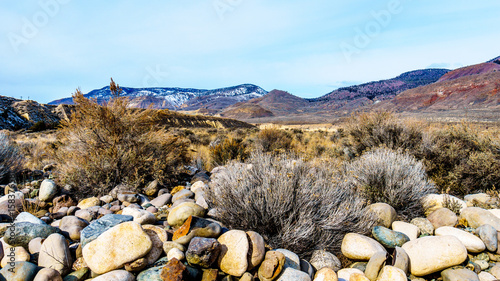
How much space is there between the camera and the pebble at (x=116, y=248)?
2420mm

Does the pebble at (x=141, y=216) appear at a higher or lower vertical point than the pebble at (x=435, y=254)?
higher

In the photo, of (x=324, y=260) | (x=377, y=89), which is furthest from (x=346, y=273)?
(x=377, y=89)

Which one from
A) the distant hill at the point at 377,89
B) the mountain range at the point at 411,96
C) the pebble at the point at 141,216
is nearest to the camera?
the pebble at the point at 141,216

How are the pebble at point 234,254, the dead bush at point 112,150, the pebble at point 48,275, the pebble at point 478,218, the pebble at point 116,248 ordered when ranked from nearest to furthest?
the pebble at point 48,275 < the pebble at point 116,248 < the pebble at point 234,254 < the pebble at point 478,218 < the dead bush at point 112,150

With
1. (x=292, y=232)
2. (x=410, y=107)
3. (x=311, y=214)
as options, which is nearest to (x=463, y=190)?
(x=311, y=214)

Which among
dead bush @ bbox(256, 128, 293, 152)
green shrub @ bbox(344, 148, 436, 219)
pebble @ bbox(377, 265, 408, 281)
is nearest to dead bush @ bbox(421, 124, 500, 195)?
green shrub @ bbox(344, 148, 436, 219)

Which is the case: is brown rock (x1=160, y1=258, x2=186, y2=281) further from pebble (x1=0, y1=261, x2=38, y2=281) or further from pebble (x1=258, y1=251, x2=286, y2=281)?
pebble (x1=0, y1=261, x2=38, y2=281)

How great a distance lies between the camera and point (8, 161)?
5793mm

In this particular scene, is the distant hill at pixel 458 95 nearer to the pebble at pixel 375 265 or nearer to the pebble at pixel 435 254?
the pebble at pixel 435 254

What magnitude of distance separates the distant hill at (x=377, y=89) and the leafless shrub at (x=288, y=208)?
141m

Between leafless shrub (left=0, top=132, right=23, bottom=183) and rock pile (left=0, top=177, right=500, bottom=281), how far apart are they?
87.2 inches

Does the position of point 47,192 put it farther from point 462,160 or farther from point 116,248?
point 462,160

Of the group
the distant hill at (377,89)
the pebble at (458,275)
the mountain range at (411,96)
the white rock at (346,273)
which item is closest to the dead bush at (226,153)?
the white rock at (346,273)

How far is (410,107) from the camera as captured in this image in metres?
97.8
